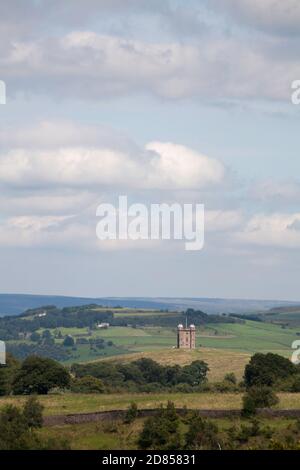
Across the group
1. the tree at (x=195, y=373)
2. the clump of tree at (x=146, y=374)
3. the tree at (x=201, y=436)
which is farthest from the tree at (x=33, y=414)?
the tree at (x=195, y=373)

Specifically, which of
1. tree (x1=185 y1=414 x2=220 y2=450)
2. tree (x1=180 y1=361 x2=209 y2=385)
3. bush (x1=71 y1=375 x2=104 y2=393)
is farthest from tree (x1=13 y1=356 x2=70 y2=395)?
tree (x1=180 y1=361 x2=209 y2=385)

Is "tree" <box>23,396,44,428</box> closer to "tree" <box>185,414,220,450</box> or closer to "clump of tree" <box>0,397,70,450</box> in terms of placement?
"clump of tree" <box>0,397,70,450</box>

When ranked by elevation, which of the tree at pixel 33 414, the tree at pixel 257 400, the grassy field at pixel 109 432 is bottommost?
the grassy field at pixel 109 432

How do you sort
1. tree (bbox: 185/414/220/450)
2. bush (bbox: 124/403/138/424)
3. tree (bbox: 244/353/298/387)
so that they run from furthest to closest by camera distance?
tree (bbox: 244/353/298/387) < bush (bbox: 124/403/138/424) < tree (bbox: 185/414/220/450)

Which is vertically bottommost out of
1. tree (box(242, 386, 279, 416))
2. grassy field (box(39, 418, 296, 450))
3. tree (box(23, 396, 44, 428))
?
grassy field (box(39, 418, 296, 450))

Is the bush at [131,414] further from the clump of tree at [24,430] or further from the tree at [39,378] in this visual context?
the tree at [39,378]
